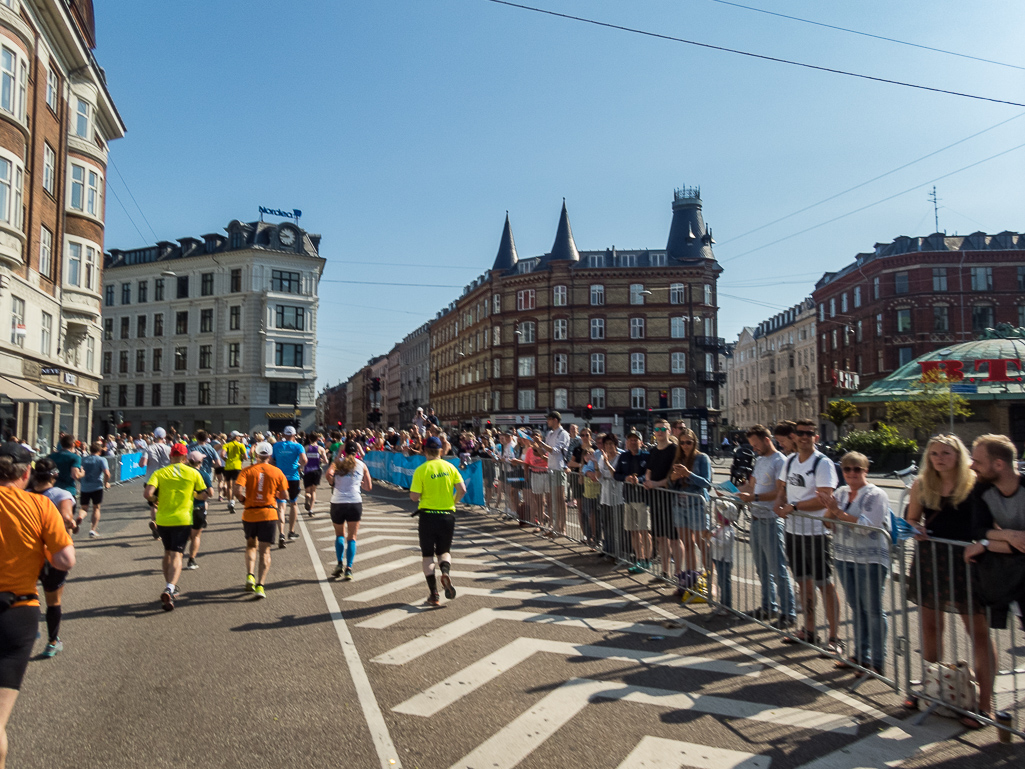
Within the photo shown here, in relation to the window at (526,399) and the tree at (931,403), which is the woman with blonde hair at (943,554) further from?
the window at (526,399)

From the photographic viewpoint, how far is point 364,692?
5270mm

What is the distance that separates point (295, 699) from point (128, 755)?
1.15m

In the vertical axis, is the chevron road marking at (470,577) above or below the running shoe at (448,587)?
below

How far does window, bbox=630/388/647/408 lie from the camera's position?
5766 cm

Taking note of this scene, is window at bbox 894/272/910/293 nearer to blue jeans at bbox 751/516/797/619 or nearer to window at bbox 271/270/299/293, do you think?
window at bbox 271/270/299/293

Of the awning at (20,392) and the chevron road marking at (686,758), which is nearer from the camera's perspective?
the chevron road marking at (686,758)

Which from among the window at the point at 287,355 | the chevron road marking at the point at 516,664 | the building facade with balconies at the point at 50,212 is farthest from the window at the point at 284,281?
the chevron road marking at the point at 516,664

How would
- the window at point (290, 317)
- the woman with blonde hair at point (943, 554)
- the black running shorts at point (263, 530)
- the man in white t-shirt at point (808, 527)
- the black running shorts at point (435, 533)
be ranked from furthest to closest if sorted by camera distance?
1. the window at point (290, 317)
2. the black running shorts at point (263, 530)
3. the black running shorts at point (435, 533)
4. the man in white t-shirt at point (808, 527)
5. the woman with blonde hair at point (943, 554)

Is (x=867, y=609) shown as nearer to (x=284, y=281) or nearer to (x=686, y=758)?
(x=686, y=758)

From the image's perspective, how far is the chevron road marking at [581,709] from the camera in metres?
4.32

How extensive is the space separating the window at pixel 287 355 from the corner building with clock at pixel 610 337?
16.8 meters

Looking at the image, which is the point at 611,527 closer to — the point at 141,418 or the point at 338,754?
the point at 338,754

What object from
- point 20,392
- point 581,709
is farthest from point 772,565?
point 20,392

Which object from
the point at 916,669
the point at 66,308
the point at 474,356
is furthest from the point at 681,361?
the point at 916,669
